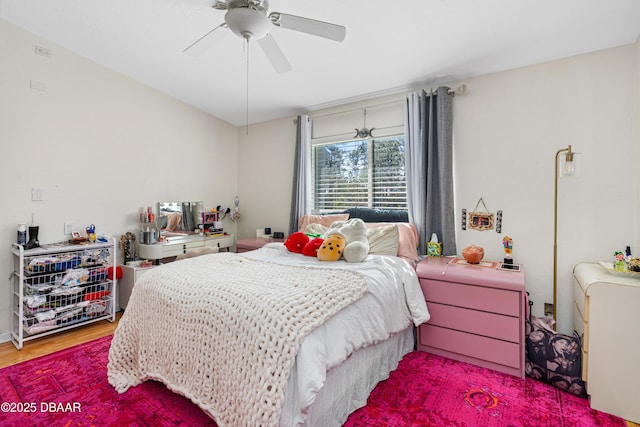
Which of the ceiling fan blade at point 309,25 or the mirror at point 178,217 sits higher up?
the ceiling fan blade at point 309,25

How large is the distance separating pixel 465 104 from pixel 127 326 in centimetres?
337

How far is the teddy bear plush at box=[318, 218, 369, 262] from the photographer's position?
7.70 feet

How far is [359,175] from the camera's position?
3715 millimetres

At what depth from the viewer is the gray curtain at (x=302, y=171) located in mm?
3947

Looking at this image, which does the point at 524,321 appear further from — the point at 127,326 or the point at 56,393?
the point at 56,393

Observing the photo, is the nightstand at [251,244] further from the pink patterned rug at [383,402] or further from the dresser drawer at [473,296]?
the dresser drawer at [473,296]

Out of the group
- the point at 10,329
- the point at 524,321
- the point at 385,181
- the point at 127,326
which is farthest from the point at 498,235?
the point at 10,329

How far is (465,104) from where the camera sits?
2.95 meters

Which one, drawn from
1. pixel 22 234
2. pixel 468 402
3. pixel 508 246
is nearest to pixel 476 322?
pixel 468 402

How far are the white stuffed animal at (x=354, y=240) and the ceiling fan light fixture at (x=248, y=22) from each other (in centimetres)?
155

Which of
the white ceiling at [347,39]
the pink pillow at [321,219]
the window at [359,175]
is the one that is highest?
the white ceiling at [347,39]

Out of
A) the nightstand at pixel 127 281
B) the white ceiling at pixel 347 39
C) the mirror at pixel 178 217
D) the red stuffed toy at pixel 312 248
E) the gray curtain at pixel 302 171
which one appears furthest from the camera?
the gray curtain at pixel 302 171

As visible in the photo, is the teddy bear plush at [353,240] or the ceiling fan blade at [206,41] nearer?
the ceiling fan blade at [206,41]

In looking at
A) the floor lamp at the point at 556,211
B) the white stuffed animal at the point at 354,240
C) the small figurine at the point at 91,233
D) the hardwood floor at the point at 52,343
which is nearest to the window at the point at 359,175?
the white stuffed animal at the point at 354,240
